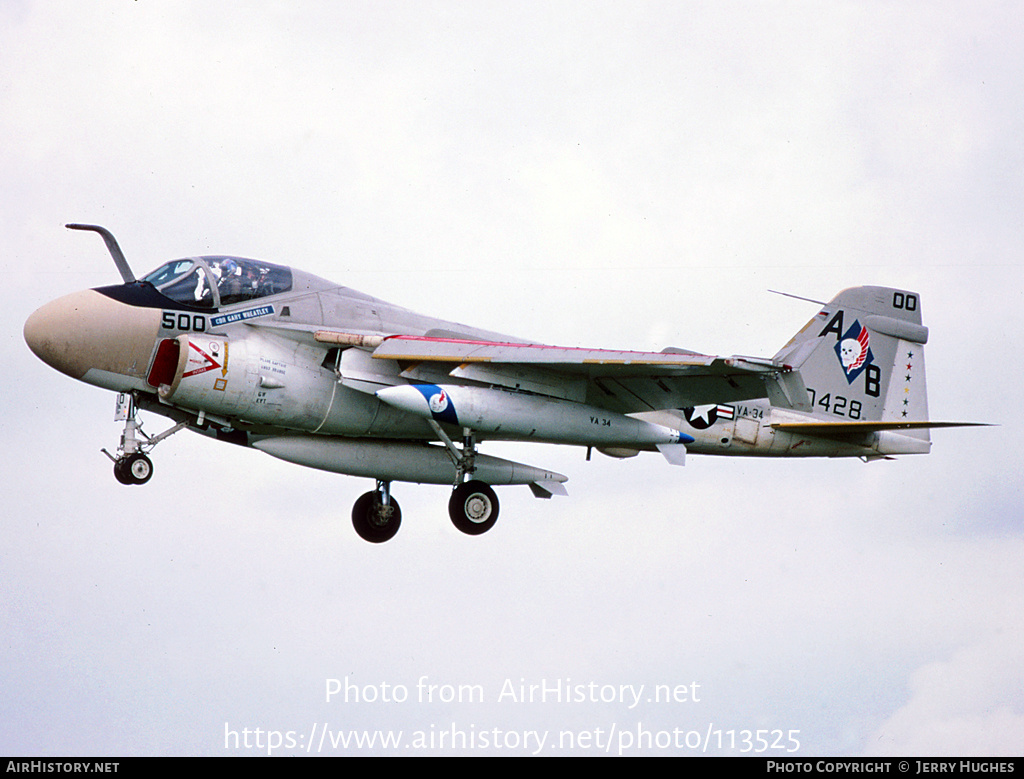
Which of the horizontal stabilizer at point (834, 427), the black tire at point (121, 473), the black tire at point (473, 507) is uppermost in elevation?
the horizontal stabilizer at point (834, 427)

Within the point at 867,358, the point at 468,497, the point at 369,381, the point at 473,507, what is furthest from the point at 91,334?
the point at 867,358

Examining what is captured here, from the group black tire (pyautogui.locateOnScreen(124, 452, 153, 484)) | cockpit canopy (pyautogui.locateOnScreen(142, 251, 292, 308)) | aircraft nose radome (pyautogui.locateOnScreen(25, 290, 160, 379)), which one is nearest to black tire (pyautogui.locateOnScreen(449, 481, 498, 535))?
cockpit canopy (pyautogui.locateOnScreen(142, 251, 292, 308))

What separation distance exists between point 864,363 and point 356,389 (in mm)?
8094

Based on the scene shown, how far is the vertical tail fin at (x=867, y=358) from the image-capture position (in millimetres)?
20141

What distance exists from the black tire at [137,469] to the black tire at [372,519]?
4077mm

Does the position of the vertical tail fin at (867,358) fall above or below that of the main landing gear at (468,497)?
above

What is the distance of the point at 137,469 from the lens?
16.1 m

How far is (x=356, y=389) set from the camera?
17.0m

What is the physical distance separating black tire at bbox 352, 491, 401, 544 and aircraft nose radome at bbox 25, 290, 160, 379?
14.5ft

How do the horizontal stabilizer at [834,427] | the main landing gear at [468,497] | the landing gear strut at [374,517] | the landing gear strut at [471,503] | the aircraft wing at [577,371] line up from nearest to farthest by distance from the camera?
the aircraft wing at [577,371] < the main landing gear at [468,497] < the landing gear strut at [471,503] < the horizontal stabilizer at [834,427] < the landing gear strut at [374,517]

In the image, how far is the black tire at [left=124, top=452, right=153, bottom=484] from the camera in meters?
16.1

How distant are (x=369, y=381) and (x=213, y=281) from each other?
231 centimetres

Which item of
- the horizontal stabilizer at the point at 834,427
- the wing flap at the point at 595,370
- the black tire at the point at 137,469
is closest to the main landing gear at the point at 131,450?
the black tire at the point at 137,469

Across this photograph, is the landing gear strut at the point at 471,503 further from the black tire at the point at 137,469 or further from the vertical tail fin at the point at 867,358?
the vertical tail fin at the point at 867,358
